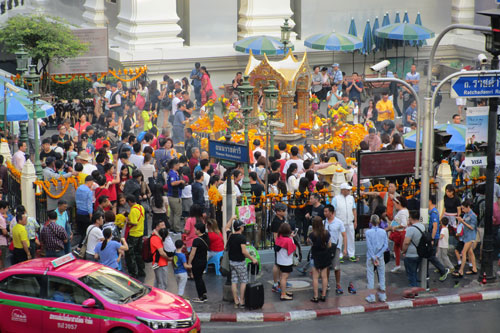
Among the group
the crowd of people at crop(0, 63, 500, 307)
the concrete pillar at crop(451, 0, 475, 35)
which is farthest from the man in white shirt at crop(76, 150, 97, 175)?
the concrete pillar at crop(451, 0, 475, 35)

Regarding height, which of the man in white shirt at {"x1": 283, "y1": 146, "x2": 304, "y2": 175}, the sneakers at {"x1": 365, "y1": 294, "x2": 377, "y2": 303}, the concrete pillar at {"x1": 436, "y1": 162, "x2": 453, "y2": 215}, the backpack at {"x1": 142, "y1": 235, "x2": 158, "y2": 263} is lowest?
the sneakers at {"x1": 365, "y1": 294, "x2": 377, "y2": 303}

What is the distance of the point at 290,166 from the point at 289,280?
9.40ft

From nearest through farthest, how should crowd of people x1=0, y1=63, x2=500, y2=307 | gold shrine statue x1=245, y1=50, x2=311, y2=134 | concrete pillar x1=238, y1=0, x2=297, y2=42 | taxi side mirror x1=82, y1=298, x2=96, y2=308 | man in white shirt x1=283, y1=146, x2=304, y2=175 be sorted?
taxi side mirror x1=82, y1=298, x2=96, y2=308 < crowd of people x1=0, y1=63, x2=500, y2=307 < man in white shirt x1=283, y1=146, x2=304, y2=175 < gold shrine statue x1=245, y1=50, x2=311, y2=134 < concrete pillar x1=238, y1=0, x2=297, y2=42

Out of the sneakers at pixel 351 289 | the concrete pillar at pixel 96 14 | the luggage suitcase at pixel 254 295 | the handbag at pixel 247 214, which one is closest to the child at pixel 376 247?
the sneakers at pixel 351 289

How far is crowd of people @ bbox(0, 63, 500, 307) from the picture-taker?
49.6 ft

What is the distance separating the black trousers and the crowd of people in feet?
0.07

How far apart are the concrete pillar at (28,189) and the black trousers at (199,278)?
13.4 feet

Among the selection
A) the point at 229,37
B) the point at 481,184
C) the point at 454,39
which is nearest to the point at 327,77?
the point at 229,37

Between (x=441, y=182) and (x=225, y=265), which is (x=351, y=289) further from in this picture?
(x=441, y=182)

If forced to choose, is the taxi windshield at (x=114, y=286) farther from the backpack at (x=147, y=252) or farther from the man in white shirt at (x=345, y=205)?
the man in white shirt at (x=345, y=205)

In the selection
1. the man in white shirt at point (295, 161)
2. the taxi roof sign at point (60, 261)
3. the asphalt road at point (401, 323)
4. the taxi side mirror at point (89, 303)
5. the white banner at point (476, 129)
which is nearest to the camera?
the taxi side mirror at point (89, 303)

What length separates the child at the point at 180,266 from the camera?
48.5 feet

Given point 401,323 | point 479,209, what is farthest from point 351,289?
point 479,209

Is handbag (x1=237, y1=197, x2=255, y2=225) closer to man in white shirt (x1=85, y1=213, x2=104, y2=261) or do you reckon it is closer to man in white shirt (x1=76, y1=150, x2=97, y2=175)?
man in white shirt (x1=85, y1=213, x2=104, y2=261)
